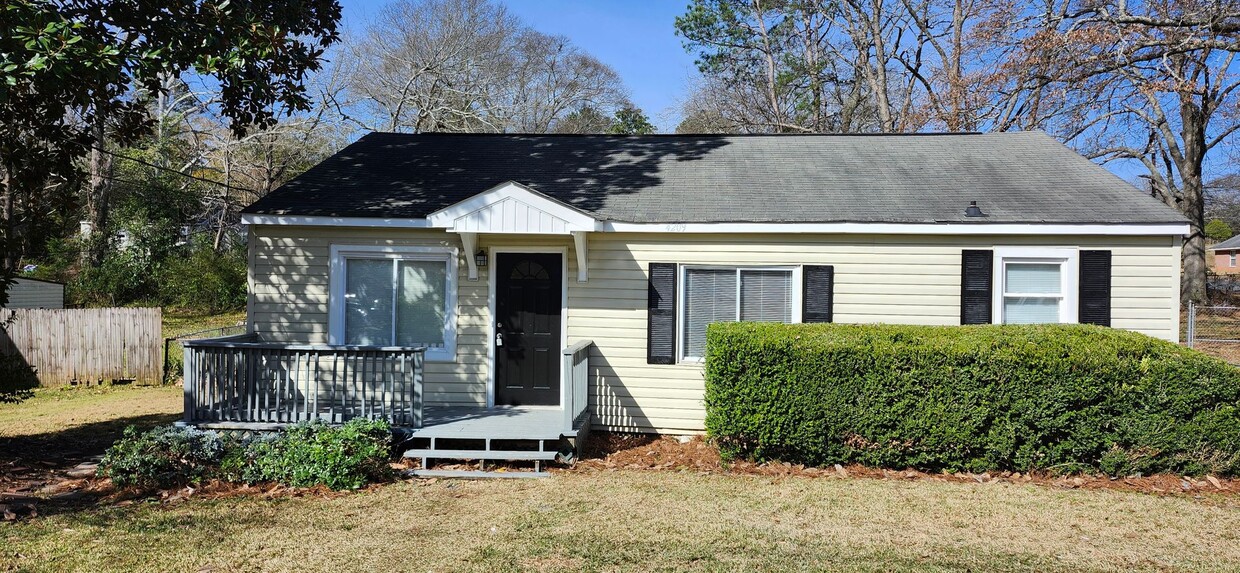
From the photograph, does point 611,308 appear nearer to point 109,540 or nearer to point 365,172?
point 365,172

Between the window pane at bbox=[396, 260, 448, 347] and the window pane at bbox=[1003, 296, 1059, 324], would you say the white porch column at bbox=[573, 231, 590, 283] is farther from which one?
the window pane at bbox=[1003, 296, 1059, 324]

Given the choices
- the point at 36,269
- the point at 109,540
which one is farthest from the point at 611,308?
the point at 36,269

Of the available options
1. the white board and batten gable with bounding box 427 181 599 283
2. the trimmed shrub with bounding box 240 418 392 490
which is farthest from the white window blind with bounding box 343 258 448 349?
the trimmed shrub with bounding box 240 418 392 490

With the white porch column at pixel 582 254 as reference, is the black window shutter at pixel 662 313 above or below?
below

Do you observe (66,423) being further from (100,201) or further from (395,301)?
(100,201)

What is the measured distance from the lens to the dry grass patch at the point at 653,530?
191 inches

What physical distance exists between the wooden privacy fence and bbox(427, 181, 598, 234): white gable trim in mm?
8943

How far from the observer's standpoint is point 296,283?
28.9ft

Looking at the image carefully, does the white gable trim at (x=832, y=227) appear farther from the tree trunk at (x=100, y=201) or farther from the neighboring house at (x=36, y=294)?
the tree trunk at (x=100, y=201)

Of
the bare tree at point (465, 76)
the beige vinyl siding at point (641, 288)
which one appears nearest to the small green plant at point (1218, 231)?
the bare tree at point (465, 76)

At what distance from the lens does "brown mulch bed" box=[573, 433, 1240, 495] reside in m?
6.66

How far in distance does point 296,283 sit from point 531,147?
4.01 m

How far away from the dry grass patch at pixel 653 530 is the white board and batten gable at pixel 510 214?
266 centimetres

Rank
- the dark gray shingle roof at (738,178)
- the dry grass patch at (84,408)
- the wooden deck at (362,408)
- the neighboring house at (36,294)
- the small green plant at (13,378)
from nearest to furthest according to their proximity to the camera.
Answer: the wooden deck at (362,408), the small green plant at (13,378), the dark gray shingle roof at (738,178), the dry grass patch at (84,408), the neighboring house at (36,294)
